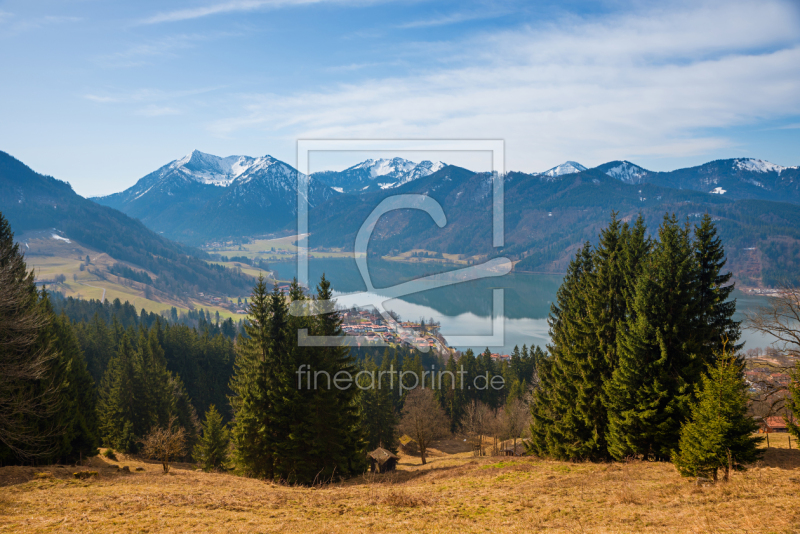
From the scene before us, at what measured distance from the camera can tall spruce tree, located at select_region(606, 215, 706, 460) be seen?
14.8 meters

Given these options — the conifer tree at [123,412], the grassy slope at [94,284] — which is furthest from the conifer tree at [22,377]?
the grassy slope at [94,284]

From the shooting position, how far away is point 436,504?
1177cm

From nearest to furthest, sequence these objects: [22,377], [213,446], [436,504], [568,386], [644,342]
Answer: [436,504] < [644,342] < [22,377] < [568,386] < [213,446]

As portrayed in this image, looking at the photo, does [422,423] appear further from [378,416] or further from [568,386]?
[568,386]

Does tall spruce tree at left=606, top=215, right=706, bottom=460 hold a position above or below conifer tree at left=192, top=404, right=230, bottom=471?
above

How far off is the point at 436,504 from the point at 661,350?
9583 mm

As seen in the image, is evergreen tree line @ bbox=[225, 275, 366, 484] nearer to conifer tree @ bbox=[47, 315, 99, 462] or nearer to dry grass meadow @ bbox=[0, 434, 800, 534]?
dry grass meadow @ bbox=[0, 434, 800, 534]

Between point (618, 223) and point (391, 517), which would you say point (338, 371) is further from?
point (618, 223)

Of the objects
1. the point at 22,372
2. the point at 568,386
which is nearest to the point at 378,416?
the point at 568,386

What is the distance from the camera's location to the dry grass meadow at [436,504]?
359 inches

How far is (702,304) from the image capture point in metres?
15.5

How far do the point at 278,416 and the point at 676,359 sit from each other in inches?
624

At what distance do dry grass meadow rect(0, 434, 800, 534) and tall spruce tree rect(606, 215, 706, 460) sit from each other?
124 cm

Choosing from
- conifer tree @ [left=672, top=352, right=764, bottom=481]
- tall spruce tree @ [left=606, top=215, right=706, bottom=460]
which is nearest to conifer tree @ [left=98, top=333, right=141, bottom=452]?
tall spruce tree @ [left=606, top=215, right=706, bottom=460]
